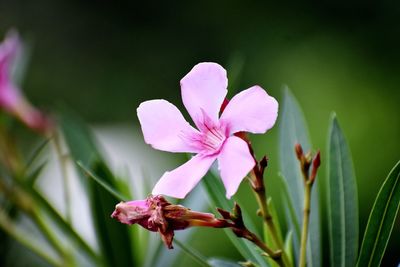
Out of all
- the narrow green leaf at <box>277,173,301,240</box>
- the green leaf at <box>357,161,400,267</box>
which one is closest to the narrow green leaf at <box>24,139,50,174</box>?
the narrow green leaf at <box>277,173,301,240</box>

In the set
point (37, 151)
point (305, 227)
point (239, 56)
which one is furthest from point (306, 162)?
point (239, 56)

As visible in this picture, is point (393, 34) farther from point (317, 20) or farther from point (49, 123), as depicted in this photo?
point (49, 123)

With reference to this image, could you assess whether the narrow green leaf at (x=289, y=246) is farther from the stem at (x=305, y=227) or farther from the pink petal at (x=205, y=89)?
the pink petal at (x=205, y=89)

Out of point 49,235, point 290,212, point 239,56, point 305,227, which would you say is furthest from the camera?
point 239,56

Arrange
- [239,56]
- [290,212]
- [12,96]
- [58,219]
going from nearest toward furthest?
1. [290,212]
2. [58,219]
3. [12,96]
4. [239,56]

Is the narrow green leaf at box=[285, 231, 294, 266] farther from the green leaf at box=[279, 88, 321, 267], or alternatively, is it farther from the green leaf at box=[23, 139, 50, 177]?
the green leaf at box=[23, 139, 50, 177]

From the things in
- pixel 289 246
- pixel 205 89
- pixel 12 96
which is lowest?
pixel 289 246

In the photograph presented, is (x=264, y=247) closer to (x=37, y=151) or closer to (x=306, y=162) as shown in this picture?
(x=306, y=162)
